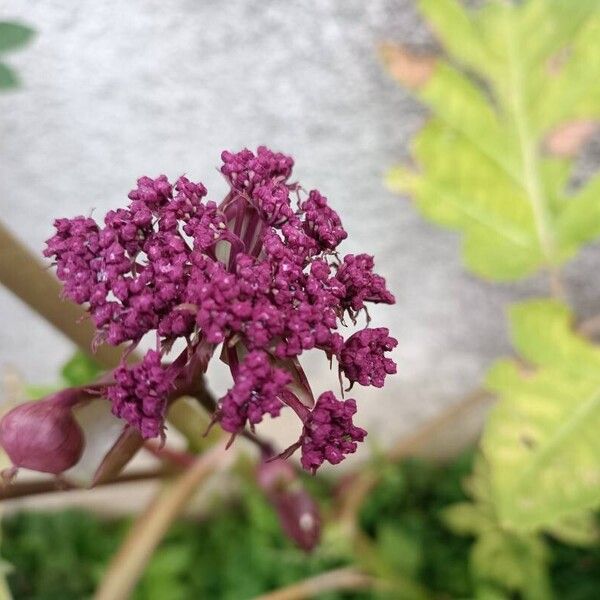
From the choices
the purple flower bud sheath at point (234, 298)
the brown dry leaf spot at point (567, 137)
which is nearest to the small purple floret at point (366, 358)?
the purple flower bud sheath at point (234, 298)

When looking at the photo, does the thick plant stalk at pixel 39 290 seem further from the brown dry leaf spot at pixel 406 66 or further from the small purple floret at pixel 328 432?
the brown dry leaf spot at pixel 406 66

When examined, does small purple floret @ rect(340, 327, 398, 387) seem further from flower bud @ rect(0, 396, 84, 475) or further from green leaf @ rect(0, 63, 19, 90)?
green leaf @ rect(0, 63, 19, 90)

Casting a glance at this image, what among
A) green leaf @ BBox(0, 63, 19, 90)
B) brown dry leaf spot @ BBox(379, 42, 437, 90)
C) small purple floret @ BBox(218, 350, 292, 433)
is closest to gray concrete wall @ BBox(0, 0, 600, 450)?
brown dry leaf spot @ BBox(379, 42, 437, 90)

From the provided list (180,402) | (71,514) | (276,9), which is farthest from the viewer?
(71,514)

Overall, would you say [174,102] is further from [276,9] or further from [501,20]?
[501,20]

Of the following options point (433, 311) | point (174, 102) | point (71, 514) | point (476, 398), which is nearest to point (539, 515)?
Answer: point (476, 398)

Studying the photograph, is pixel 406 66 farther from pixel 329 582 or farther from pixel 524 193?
pixel 329 582

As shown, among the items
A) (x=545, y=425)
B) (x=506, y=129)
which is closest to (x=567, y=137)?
(x=506, y=129)
